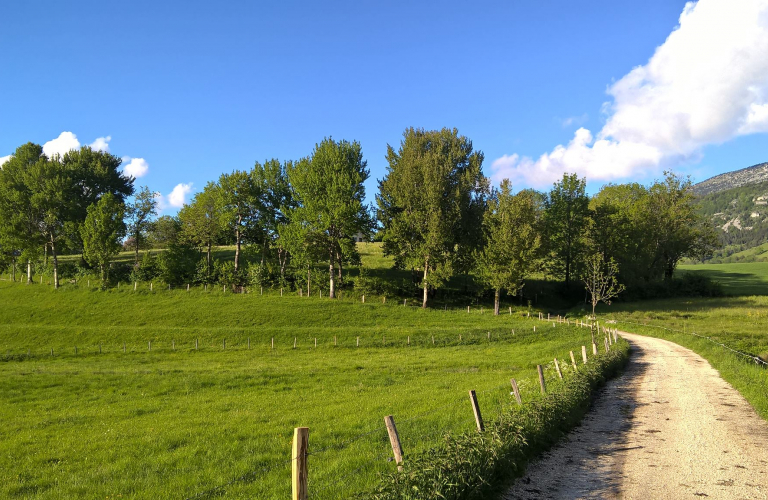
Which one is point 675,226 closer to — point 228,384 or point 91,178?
point 228,384

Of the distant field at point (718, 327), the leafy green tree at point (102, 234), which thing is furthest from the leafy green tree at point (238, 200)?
the distant field at point (718, 327)

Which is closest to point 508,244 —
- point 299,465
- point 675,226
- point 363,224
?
point 363,224

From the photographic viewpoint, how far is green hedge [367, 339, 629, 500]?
27.2ft

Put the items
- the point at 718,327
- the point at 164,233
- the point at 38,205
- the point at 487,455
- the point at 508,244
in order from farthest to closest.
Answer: the point at 164,233 → the point at 38,205 → the point at 508,244 → the point at 718,327 → the point at 487,455

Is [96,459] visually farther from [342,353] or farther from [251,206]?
[251,206]

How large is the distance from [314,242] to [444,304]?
66.5ft

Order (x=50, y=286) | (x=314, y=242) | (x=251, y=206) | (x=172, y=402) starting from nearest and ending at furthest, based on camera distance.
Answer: (x=172, y=402)
(x=314, y=242)
(x=50, y=286)
(x=251, y=206)

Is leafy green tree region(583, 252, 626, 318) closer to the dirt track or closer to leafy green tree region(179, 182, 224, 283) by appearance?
the dirt track

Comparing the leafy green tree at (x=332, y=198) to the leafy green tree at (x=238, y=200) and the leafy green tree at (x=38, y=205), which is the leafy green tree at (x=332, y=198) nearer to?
the leafy green tree at (x=238, y=200)

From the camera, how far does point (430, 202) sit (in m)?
58.3

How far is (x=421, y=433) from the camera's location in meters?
13.5

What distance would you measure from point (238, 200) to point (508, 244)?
4064cm

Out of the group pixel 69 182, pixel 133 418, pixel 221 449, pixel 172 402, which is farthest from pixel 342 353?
pixel 69 182

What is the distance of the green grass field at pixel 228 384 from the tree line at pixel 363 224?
7.43 metres
